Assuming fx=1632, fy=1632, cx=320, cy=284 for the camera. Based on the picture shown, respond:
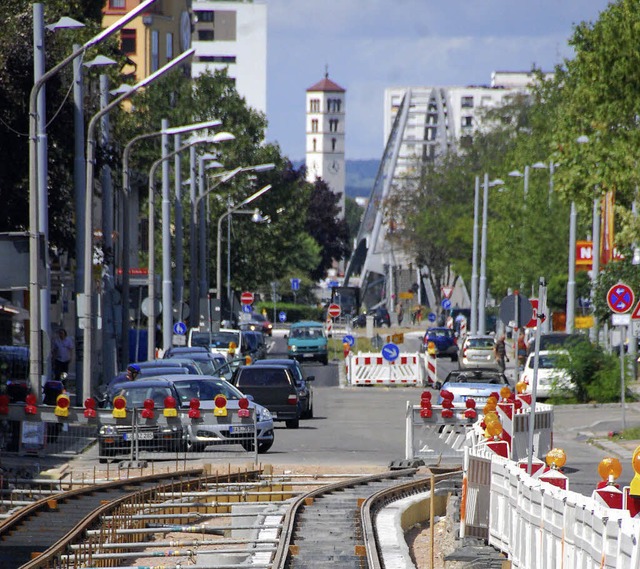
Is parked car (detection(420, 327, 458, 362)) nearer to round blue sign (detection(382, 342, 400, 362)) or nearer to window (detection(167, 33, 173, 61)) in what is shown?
round blue sign (detection(382, 342, 400, 362))

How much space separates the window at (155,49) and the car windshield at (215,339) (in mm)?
56400

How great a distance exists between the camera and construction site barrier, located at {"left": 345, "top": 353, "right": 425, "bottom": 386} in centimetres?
5453

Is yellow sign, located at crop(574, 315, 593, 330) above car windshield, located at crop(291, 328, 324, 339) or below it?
above

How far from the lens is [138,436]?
82.6 feet

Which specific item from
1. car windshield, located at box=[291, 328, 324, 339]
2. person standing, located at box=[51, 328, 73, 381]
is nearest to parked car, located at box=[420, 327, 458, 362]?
car windshield, located at box=[291, 328, 324, 339]

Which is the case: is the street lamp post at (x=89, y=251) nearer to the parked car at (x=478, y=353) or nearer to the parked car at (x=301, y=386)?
the parked car at (x=301, y=386)

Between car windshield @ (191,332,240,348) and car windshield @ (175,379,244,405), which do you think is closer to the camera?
car windshield @ (175,379,244,405)

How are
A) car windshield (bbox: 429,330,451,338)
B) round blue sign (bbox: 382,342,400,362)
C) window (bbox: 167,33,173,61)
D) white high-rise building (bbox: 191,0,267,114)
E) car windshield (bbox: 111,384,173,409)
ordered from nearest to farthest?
car windshield (bbox: 111,384,173,409) → round blue sign (bbox: 382,342,400,362) → car windshield (bbox: 429,330,451,338) → window (bbox: 167,33,173,61) → white high-rise building (bbox: 191,0,267,114)

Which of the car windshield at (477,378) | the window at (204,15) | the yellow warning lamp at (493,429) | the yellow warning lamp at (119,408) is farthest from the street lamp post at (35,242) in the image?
the window at (204,15)

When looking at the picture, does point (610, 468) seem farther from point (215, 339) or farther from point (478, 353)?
point (215, 339)

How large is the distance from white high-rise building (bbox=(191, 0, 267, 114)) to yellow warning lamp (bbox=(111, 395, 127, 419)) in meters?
151

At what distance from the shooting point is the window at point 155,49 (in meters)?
115

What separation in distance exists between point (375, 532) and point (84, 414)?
29.1 feet

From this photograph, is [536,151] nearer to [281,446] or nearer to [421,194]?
[421,194]
